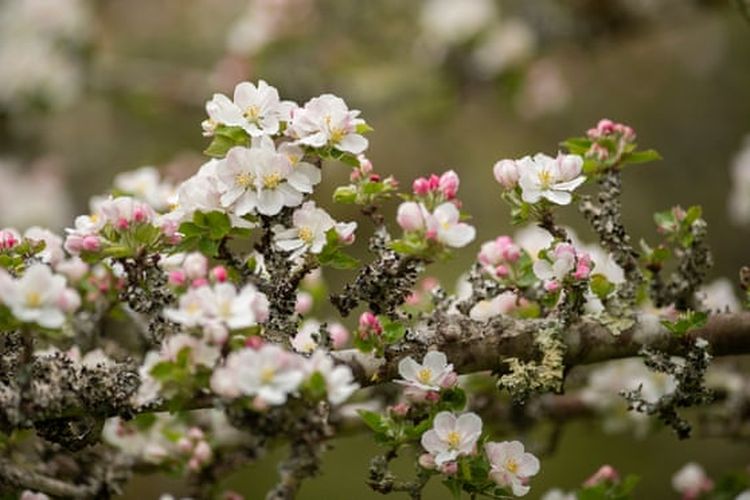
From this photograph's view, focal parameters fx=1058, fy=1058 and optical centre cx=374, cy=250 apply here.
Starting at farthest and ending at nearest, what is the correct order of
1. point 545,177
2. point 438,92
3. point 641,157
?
point 438,92, point 641,157, point 545,177

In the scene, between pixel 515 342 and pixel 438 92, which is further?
pixel 438 92

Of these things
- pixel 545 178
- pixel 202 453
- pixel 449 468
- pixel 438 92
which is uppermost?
pixel 438 92

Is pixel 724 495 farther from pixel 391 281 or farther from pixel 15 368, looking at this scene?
pixel 15 368

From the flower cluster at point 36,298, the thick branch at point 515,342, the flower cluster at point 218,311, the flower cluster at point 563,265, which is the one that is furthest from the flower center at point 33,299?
the flower cluster at point 563,265

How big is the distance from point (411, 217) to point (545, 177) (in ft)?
0.67

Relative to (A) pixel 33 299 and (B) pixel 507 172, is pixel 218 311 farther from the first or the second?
(B) pixel 507 172

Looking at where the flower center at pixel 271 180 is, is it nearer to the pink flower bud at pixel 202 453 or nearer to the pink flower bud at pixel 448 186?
the pink flower bud at pixel 448 186

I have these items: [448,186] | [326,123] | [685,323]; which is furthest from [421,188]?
[685,323]

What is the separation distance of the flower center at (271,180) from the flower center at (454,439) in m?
0.36

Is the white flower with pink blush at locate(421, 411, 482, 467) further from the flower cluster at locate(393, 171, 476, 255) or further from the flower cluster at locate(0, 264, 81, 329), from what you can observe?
the flower cluster at locate(0, 264, 81, 329)

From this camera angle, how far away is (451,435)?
1.24 meters

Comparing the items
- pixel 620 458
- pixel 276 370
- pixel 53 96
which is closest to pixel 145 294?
pixel 276 370

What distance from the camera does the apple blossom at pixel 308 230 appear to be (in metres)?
1.26

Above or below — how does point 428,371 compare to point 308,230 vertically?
below
